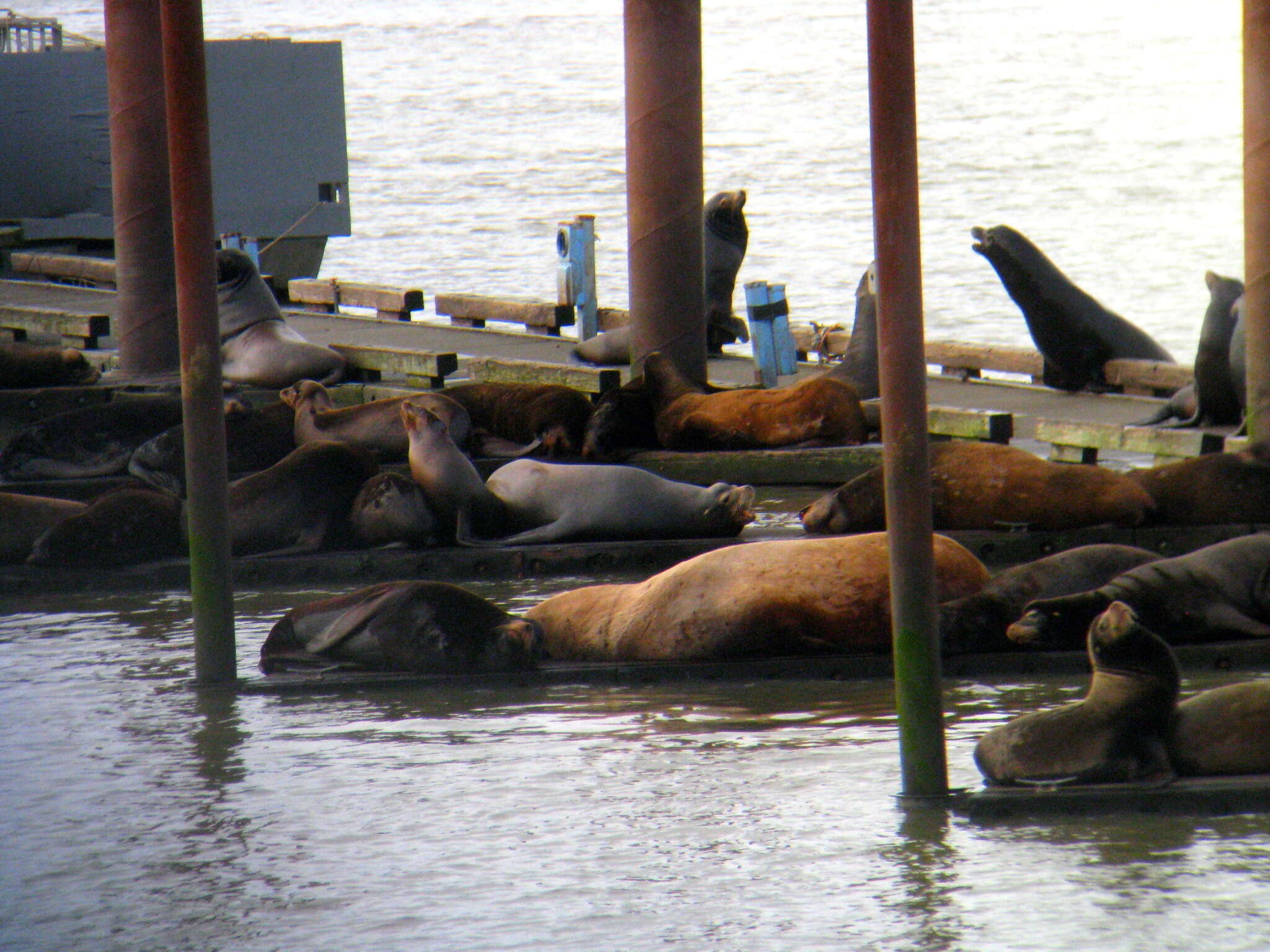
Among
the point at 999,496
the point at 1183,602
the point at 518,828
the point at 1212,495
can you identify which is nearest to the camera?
the point at 518,828

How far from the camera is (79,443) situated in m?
9.29

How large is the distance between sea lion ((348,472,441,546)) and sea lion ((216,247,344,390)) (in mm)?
3628

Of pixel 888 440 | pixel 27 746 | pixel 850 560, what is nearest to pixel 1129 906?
pixel 888 440

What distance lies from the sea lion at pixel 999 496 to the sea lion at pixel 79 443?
3661 mm

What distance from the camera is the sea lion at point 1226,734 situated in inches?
170

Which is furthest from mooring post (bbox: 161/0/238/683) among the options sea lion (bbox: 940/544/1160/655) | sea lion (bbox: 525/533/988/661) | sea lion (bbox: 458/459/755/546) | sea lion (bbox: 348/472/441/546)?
sea lion (bbox: 940/544/1160/655)

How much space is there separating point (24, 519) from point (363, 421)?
2.02 m

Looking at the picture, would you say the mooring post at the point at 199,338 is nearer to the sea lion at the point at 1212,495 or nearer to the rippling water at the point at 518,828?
the rippling water at the point at 518,828

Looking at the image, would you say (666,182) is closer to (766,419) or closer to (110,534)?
(766,419)

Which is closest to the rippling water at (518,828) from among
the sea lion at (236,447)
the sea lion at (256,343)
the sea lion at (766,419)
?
the sea lion at (236,447)

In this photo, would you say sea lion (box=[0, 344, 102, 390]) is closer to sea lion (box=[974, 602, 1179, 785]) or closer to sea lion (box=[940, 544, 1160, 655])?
sea lion (box=[940, 544, 1160, 655])

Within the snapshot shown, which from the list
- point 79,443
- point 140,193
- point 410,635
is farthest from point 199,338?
point 140,193

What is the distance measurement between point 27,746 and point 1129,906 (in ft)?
10.3

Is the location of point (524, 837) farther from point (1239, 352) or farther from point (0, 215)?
point (0, 215)
